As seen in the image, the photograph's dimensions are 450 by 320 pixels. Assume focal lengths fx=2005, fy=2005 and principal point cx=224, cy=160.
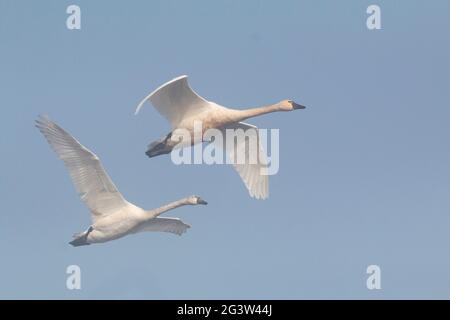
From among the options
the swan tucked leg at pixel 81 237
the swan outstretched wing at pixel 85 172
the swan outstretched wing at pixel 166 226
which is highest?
the swan outstretched wing at pixel 85 172

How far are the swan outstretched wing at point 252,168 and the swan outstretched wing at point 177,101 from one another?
2212 millimetres

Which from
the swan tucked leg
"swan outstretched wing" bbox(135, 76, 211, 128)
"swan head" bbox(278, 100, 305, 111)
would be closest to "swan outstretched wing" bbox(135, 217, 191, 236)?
the swan tucked leg

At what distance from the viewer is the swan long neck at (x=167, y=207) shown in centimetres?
5316

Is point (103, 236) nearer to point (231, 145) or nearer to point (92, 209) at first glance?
point (92, 209)

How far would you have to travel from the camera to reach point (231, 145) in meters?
54.6

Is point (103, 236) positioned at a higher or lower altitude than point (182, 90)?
lower

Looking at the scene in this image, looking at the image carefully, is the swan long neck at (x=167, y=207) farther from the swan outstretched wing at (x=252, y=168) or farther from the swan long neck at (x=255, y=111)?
the swan long neck at (x=255, y=111)

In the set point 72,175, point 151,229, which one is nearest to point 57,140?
point 72,175

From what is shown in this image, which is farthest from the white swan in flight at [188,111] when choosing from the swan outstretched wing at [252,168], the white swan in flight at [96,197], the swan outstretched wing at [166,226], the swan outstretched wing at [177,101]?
the swan outstretched wing at [166,226]

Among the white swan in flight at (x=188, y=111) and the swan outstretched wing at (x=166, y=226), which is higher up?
the white swan in flight at (x=188, y=111)

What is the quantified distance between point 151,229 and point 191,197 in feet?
4.63

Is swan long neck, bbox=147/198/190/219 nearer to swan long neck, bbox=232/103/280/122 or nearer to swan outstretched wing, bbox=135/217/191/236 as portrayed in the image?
swan outstretched wing, bbox=135/217/191/236

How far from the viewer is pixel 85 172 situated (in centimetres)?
5241

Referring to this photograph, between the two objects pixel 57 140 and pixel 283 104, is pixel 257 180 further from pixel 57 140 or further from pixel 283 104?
pixel 57 140
